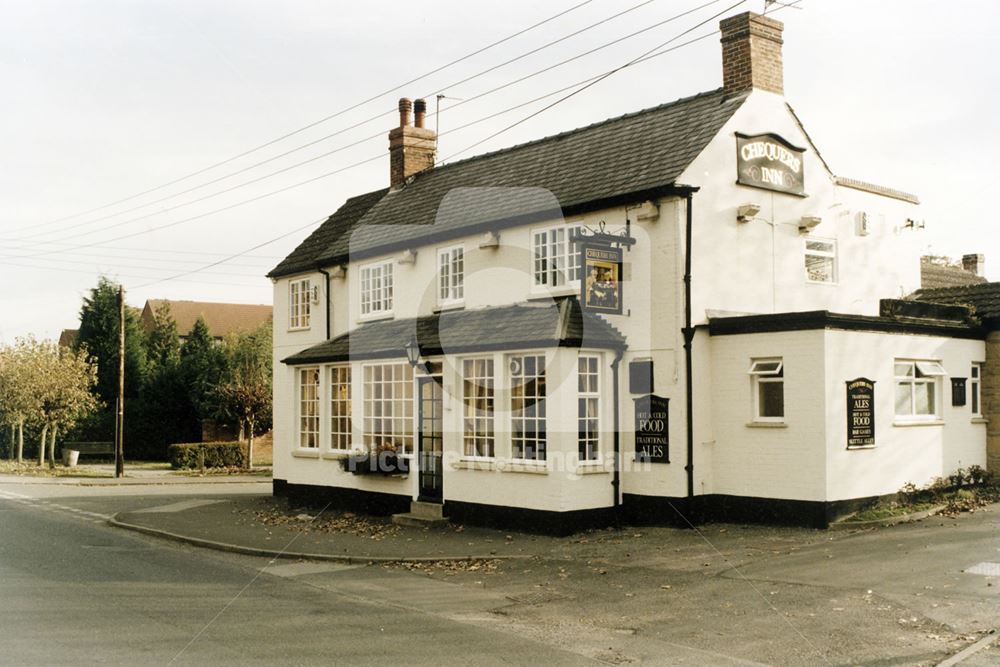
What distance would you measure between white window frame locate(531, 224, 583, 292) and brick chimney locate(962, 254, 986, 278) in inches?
893

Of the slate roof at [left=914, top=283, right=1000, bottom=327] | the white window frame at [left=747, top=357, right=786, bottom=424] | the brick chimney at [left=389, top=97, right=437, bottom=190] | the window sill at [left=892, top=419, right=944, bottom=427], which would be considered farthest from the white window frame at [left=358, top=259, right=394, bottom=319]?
the slate roof at [left=914, top=283, right=1000, bottom=327]

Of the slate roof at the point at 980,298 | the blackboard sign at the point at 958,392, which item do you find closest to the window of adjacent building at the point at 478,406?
the blackboard sign at the point at 958,392

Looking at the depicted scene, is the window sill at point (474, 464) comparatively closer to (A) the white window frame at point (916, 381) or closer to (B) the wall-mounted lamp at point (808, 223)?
(A) the white window frame at point (916, 381)

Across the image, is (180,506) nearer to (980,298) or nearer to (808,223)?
(808,223)

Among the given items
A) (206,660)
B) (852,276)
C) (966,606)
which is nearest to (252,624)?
(206,660)

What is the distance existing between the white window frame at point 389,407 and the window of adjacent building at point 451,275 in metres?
2.01

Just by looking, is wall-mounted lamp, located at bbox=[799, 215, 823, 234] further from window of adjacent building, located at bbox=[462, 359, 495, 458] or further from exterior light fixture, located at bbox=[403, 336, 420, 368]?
exterior light fixture, located at bbox=[403, 336, 420, 368]

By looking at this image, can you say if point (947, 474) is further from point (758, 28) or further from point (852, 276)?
point (758, 28)

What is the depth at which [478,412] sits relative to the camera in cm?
1756

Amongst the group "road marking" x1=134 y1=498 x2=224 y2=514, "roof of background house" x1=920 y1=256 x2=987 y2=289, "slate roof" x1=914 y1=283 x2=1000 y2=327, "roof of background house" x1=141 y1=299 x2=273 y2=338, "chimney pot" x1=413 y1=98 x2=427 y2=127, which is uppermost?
"chimney pot" x1=413 y1=98 x2=427 y2=127

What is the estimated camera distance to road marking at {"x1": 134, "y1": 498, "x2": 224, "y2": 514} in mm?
21953

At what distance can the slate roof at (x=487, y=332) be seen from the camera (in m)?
16.5

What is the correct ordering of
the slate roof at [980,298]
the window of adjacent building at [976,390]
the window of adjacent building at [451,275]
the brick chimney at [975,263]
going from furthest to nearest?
the brick chimney at [975,263] → the window of adjacent building at [451,275] → the slate roof at [980,298] → the window of adjacent building at [976,390]

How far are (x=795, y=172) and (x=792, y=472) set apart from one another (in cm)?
646
